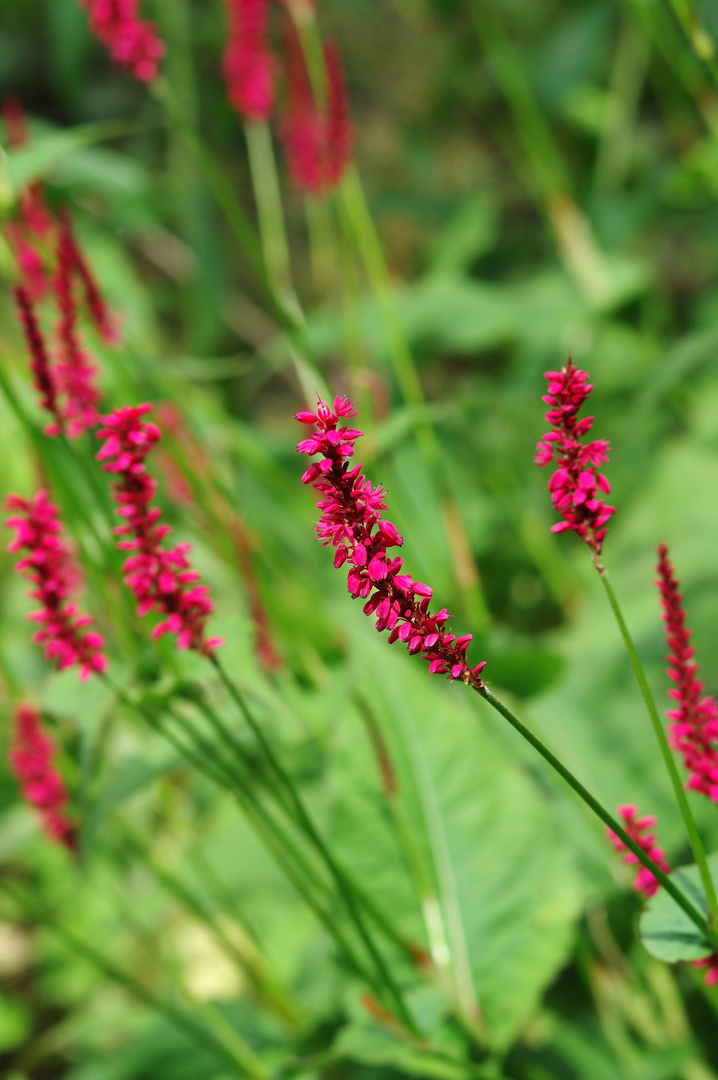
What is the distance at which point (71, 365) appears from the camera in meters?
1.09

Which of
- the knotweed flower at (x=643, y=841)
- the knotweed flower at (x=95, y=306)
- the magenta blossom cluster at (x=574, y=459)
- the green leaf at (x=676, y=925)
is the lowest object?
the green leaf at (x=676, y=925)

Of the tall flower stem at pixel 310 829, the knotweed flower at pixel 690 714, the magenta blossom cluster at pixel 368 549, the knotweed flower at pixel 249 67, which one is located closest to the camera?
the magenta blossom cluster at pixel 368 549

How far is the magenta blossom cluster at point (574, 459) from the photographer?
2.01 feet

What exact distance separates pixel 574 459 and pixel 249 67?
1.45m

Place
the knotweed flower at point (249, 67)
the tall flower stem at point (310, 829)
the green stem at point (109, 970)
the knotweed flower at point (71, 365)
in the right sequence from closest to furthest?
the tall flower stem at point (310, 829) < the knotweed flower at point (71, 365) < the green stem at point (109, 970) < the knotweed flower at point (249, 67)

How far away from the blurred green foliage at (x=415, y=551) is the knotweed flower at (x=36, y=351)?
0.66 feet

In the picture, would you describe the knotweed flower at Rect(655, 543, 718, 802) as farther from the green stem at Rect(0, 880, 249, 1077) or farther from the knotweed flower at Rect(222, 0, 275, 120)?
the knotweed flower at Rect(222, 0, 275, 120)

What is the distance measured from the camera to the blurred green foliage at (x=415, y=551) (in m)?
1.32

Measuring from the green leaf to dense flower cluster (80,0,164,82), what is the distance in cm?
122

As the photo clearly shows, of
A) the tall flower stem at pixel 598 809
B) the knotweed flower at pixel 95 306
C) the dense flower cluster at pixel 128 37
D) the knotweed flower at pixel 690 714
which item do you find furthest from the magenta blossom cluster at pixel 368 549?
the dense flower cluster at pixel 128 37

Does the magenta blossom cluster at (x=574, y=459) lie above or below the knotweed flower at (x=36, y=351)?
below

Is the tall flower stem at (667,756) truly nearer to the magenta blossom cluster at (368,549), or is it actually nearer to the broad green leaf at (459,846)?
the magenta blossom cluster at (368,549)

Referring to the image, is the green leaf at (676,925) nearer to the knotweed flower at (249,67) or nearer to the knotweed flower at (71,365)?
the knotweed flower at (71,365)

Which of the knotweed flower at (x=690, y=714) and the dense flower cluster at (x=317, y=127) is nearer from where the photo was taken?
the knotweed flower at (x=690, y=714)
